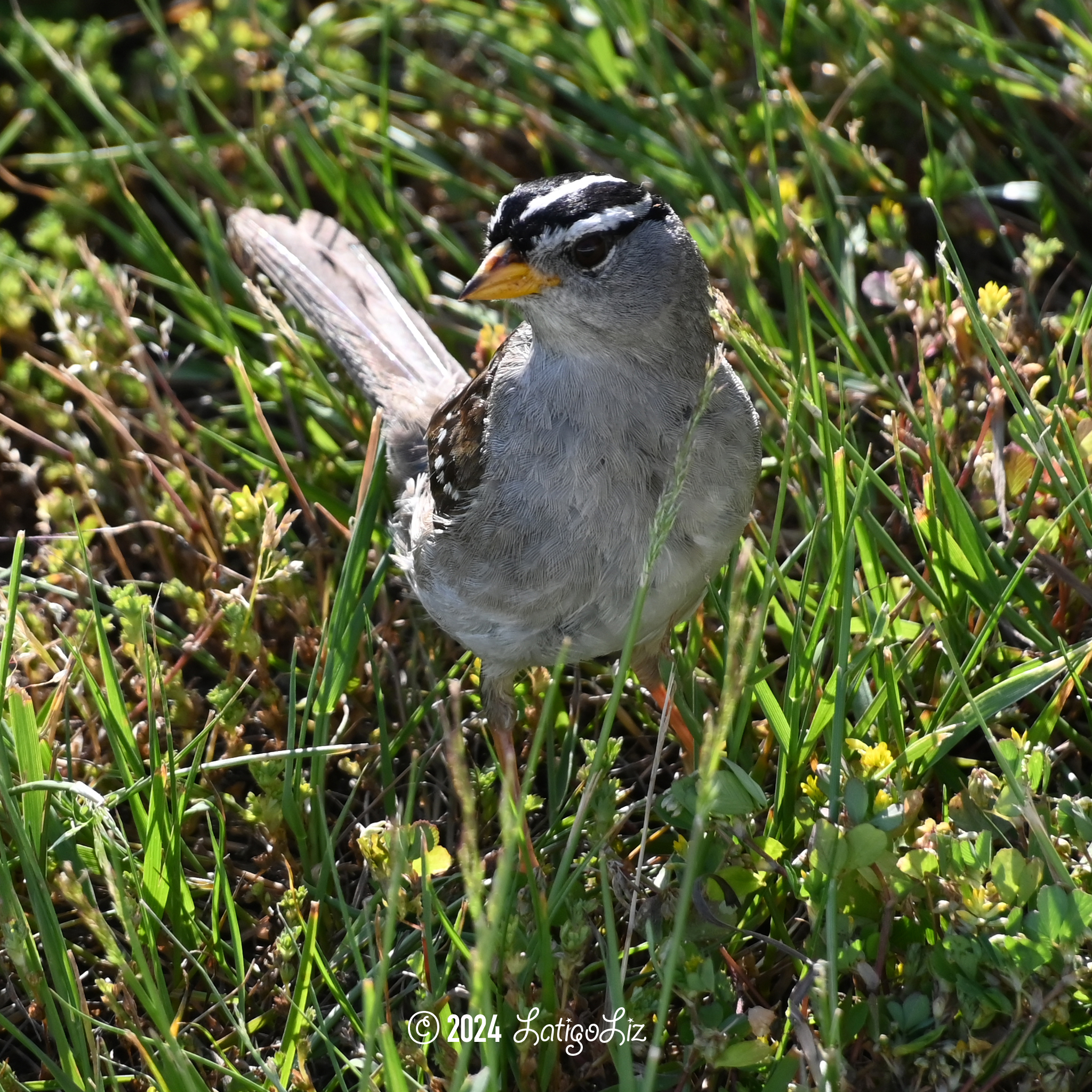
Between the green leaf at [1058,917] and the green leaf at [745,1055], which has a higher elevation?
the green leaf at [1058,917]

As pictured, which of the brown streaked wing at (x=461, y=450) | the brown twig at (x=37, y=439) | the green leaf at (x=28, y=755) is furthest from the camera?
the brown twig at (x=37, y=439)

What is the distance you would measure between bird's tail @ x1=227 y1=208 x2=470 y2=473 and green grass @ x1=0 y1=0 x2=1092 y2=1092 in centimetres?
15

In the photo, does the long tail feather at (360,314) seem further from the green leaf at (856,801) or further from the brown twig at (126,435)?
the green leaf at (856,801)

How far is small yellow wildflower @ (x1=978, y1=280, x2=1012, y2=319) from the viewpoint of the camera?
3098mm

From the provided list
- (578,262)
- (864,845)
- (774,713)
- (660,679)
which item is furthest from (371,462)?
(864,845)

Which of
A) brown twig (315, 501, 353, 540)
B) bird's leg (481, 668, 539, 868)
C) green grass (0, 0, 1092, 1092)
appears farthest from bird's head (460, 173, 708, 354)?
brown twig (315, 501, 353, 540)

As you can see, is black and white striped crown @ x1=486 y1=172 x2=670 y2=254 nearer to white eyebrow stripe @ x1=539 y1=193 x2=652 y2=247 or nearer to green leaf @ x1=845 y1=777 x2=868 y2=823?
white eyebrow stripe @ x1=539 y1=193 x2=652 y2=247

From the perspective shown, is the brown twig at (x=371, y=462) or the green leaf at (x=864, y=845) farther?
the brown twig at (x=371, y=462)

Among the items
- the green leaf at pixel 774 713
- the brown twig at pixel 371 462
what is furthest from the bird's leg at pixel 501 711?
the green leaf at pixel 774 713

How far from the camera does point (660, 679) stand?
3.20 metres

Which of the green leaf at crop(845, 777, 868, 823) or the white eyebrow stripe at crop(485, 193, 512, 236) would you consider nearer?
the green leaf at crop(845, 777, 868, 823)

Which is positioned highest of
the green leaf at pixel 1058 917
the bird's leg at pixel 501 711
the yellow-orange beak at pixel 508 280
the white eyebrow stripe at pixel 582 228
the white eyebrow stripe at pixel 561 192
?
the white eyebrow stripe at pixel 561 192

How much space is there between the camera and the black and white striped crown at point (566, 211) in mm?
2703

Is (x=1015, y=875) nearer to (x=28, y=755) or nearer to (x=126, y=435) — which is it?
(x=28, y=755)
